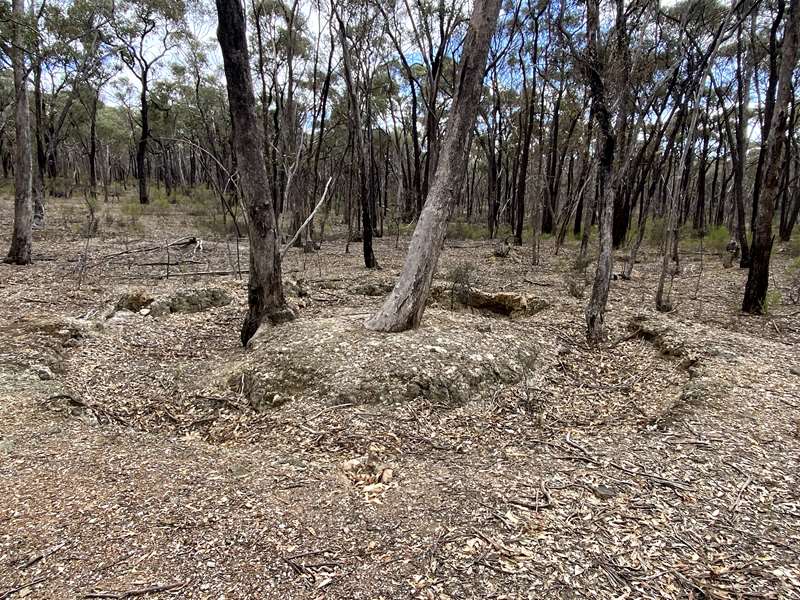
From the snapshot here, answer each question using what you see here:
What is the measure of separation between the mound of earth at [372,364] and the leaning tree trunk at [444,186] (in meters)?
0.27

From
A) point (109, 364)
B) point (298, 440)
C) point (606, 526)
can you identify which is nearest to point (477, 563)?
point (606, 526)

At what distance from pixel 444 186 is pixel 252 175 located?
200cm

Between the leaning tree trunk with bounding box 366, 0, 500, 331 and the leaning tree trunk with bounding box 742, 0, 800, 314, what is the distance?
422 cm

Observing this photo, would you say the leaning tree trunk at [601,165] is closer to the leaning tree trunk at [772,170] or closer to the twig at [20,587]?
the leaning tree trunk at [772,170]

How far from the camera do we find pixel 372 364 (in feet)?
12.8

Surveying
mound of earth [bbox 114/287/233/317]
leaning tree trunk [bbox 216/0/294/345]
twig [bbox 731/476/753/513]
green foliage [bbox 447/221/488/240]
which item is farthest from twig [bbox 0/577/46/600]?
green foliage [bbox 447/221/488/240]

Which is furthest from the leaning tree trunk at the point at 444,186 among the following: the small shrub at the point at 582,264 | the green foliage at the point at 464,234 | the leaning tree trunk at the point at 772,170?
the green foliage at the point at 464,234

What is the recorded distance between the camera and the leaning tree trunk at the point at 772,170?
560 cm

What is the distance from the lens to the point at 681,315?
6.25m

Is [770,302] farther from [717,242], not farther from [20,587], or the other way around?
[20,587]

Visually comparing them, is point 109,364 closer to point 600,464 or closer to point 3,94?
point 600,464

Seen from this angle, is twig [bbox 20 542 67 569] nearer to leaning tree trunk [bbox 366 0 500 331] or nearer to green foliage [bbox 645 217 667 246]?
leaning tree trunk [bbox 366 0 500 331]

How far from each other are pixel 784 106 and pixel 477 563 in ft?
22.6

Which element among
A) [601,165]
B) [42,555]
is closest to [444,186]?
[601,165]
